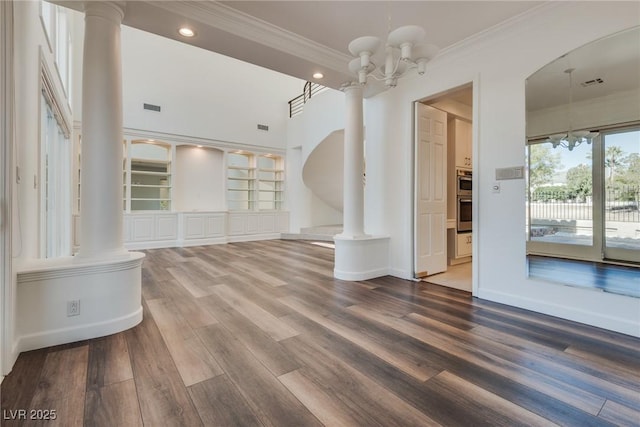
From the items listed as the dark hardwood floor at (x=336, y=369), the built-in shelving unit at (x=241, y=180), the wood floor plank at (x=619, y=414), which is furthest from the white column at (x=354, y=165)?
the built-in shelving unit at (x=241, y=180)

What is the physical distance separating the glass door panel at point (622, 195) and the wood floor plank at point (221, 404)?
327 cm

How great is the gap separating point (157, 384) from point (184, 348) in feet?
1.41

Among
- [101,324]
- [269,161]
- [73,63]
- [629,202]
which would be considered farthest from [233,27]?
[269,161]

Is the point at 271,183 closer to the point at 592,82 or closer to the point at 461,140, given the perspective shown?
the point at 461,140

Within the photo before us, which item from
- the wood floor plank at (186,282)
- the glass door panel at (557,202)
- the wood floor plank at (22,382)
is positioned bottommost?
the wood floor plank at (22,382)

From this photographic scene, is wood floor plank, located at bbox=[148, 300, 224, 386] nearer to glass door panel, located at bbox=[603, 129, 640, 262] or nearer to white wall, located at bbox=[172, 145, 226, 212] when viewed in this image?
glass door panel, located at bbox=[603, 129, 640, 262]

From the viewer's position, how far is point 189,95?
7570mm

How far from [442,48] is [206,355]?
13.2 ft

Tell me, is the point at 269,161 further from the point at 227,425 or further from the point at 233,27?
the point at 227,425

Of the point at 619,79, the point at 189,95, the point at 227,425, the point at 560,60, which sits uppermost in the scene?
the point at 189,95

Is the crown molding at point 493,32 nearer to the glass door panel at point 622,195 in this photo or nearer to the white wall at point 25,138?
the glass door panel at point 622,195

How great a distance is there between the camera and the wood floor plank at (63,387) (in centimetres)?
140

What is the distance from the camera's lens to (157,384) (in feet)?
5.44

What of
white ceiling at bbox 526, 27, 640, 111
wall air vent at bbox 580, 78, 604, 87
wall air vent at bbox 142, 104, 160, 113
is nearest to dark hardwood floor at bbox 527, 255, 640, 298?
white ceiling at bbox 526, 27, 640, 111
